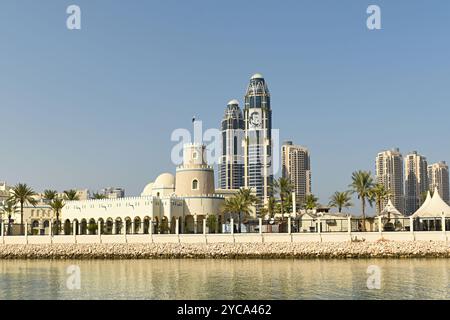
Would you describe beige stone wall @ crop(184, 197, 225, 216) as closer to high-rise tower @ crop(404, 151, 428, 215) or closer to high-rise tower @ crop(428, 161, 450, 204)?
high-rise tower @ crop(404, 151, 428, 215)

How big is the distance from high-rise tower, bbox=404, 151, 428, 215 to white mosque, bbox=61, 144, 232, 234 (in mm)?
123786

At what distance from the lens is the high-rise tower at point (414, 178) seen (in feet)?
607

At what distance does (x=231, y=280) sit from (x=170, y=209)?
37183 mm

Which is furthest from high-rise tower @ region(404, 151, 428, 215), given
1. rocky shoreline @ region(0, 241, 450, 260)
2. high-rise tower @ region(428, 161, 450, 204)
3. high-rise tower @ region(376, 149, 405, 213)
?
rocky shoreline @ region(0, 241, 450, 260)

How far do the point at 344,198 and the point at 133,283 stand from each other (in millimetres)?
44345

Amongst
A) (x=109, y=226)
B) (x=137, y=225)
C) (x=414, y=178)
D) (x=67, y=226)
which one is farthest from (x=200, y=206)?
Answer: (x=414, y=178)

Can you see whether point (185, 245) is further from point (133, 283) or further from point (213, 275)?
point (133, 283)

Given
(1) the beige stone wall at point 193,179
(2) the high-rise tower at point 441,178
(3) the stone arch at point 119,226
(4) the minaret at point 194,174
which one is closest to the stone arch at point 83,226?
(3) the stone arch at point 119,226

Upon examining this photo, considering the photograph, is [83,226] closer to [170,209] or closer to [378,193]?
[170,209]

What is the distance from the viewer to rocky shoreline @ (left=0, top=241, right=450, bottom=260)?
160 feet

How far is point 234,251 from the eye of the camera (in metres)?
52.3

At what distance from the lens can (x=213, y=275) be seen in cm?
3847

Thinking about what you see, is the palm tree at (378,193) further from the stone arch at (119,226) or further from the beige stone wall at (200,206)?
the stone arch at (119,226)
